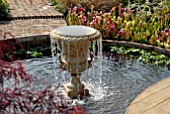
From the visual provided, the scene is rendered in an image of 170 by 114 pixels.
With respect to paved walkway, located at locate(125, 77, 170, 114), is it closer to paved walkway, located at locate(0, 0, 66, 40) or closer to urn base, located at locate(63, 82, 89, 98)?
urn base, located at locate(63, 82, 89, 98)

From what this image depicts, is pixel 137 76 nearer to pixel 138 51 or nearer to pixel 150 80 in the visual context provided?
pixel 150 80

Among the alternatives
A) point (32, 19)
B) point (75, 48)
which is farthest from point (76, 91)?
point (32, 19)

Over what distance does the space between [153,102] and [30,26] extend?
5.33 m

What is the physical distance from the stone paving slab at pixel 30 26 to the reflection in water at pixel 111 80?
4.43 feet

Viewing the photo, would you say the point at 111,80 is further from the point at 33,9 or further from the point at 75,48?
the point at 33,9

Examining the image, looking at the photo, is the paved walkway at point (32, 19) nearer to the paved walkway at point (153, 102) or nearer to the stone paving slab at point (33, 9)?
the stone paving slab at point (33, 9)

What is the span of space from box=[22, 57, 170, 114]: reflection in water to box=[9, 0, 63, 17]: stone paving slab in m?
3.22

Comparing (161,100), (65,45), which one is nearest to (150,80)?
(161,100)

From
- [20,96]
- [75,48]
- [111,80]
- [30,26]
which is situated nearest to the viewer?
[20,96]

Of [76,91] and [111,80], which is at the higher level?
[76,91]

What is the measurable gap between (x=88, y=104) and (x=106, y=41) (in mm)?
3092

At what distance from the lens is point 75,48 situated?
5582 millimetres

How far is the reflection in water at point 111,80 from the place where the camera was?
581 cm

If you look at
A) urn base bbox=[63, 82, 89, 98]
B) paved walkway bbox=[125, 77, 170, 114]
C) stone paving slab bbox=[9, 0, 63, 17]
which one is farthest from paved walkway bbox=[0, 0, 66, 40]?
paved walkway bbox=[125, 77, 170, 114]
